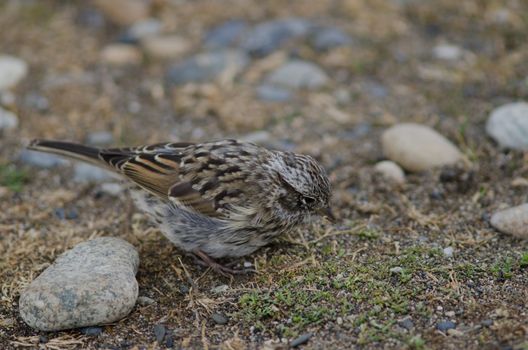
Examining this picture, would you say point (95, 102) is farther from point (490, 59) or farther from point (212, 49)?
point (490, 59)

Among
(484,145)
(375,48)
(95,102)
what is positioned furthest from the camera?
(375,48)

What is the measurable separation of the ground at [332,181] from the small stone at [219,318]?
0.12 ft

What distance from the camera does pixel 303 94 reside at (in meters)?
7.77

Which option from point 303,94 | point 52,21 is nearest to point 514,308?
point 303,94

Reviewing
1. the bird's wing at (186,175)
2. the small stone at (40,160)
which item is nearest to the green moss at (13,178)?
the small stone at (40,160)

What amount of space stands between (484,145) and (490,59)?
6.34 feet

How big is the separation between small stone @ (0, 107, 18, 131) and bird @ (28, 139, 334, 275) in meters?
2.51

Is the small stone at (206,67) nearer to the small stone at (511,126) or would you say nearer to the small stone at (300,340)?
the small stone at (511,126)

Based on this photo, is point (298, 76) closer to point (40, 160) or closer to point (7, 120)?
point (40, 160)

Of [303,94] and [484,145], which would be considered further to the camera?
[303,94]

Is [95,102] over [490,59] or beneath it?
beneath

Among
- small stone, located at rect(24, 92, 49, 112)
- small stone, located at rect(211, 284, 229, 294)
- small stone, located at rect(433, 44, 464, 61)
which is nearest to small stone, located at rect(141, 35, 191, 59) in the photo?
small stone, located at rect(24, 92, 49, 112)

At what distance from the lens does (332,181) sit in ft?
21.0

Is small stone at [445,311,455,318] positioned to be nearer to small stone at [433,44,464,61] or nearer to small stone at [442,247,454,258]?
small stone at [442,247,454,258]
